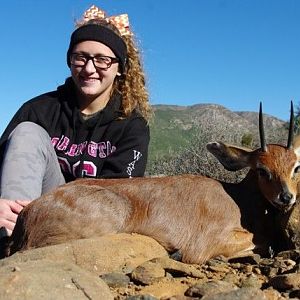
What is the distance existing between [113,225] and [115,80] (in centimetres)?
276

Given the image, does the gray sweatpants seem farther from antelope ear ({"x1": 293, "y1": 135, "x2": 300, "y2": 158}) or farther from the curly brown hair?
antelope ear ({"x1": 293, "y1": 135, "x2": 300, "y2": 158})

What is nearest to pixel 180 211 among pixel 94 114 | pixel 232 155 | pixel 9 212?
pixel 232 155

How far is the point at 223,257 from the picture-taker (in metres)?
6.31

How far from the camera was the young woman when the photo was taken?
304 inches

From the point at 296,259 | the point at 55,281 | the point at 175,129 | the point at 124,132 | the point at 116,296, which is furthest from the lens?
the point at 175,129

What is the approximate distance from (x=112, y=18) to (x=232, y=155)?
2.42 metres

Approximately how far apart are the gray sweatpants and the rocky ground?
1429 mm

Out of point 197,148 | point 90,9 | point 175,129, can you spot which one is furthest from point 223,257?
point 175,129

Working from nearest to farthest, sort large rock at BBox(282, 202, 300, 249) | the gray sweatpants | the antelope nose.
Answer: large rock at BBox(282, 202, 300, 249) < the antelope nose < the gray sweatpants

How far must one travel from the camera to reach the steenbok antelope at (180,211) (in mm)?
6160

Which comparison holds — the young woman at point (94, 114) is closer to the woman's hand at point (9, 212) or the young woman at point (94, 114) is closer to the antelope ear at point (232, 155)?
the woman's hand at point (9, 212)

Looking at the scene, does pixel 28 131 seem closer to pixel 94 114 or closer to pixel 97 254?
pixel 94 114

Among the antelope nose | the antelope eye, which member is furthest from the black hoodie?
the antelope nose

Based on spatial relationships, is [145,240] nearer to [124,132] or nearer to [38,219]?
[38,219]
